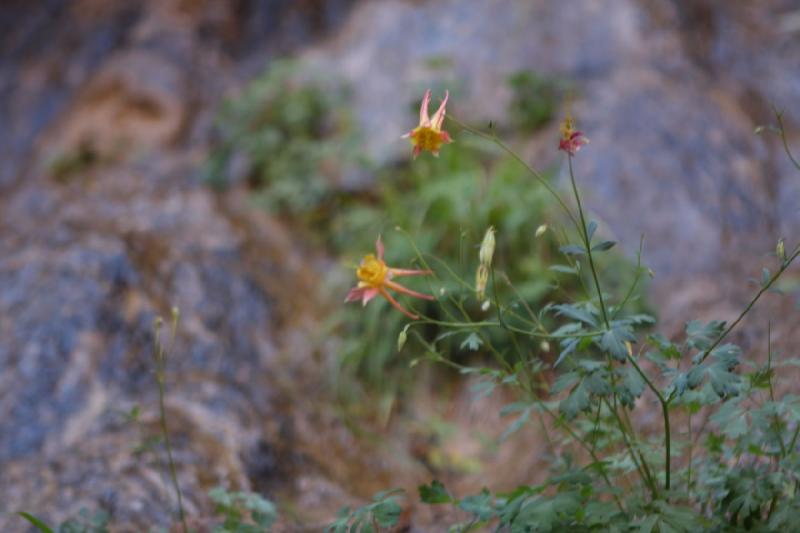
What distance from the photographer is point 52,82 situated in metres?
5.02

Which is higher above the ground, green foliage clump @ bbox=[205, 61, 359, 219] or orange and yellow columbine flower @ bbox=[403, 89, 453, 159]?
green foliage clump @ bbox=[205, 61, 359, 219]

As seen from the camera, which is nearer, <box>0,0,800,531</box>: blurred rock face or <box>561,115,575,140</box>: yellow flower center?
<box>561,115,575,140</box>: yellow flower center

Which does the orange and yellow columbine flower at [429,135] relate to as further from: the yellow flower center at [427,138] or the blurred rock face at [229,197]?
the blurred rock face at [229,197]

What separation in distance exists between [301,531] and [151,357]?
3.38ft

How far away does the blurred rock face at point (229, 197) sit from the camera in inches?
94.7

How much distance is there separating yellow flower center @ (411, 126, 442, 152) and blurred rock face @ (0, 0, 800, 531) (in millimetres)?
1253

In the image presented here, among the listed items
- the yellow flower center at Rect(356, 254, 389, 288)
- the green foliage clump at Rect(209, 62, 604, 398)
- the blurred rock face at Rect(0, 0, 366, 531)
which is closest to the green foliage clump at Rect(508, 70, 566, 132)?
the green foliage clump at Rect(209, 62, 604, 398)

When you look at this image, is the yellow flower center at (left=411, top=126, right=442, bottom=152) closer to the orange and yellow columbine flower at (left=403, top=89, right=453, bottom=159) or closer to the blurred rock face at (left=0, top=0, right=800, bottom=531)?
the orange and yellow columbine flower at (left=403, top=89, right=453, bottom=159)

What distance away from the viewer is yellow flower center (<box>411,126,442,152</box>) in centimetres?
127

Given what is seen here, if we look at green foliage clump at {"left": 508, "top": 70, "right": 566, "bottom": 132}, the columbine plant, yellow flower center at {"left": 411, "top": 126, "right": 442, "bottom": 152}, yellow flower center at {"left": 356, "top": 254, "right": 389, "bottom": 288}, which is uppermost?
green foliage clump at {"left": 508, "top": 70, "right": 566, "bottom": 132}

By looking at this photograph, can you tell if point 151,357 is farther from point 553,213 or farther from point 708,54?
point 708,54

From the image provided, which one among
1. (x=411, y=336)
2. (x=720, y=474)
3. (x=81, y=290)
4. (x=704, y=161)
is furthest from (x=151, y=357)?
(x=704, y=161)

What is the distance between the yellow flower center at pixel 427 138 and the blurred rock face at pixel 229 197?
1253 millimetres

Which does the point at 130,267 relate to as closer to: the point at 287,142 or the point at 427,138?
the point at 287,142
